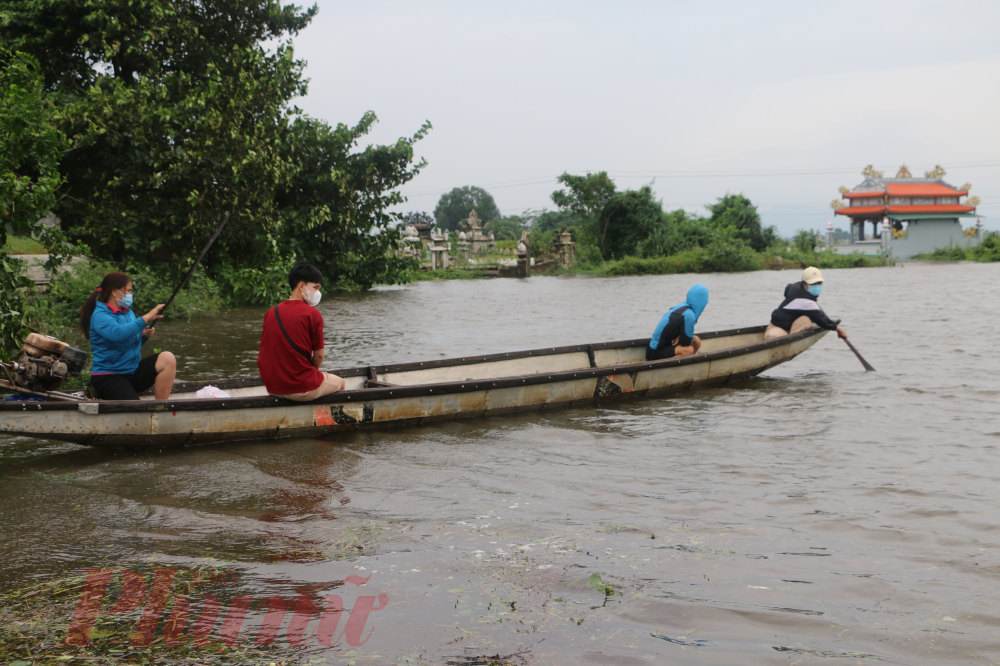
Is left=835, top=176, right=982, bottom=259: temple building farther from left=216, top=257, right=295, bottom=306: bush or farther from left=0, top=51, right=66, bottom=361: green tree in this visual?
left=0, top=51, right=66, bottom=361: green tree

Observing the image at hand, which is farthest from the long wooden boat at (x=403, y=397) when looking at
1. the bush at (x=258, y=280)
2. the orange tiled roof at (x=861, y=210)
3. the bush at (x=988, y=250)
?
the bush at (x=988, y=250)

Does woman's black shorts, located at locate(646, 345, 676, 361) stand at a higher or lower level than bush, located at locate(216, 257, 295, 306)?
lower

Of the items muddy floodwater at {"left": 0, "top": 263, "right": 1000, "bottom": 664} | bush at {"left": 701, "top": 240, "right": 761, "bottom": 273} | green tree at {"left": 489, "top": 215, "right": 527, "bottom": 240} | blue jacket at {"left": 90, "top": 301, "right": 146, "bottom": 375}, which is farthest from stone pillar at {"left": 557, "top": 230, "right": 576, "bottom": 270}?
blue jacket at {"left": 90, "top": 301, "right": 146, "bottom": 375}

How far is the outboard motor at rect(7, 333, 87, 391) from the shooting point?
576 centimetres

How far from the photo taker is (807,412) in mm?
7996

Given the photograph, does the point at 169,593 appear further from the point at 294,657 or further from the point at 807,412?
the point at 807,412

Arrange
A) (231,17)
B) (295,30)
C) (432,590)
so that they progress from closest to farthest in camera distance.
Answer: (432,590) → (231,17) → (295,30)

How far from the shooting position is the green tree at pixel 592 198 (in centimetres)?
4716

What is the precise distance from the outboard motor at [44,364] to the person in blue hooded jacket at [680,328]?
6.28m

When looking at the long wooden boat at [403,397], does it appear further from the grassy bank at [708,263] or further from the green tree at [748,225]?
the green tree at [748,225]

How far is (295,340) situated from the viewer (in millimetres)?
6164

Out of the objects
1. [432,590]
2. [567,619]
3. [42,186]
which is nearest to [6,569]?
[432,590]

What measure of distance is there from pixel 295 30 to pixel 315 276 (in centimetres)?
1035

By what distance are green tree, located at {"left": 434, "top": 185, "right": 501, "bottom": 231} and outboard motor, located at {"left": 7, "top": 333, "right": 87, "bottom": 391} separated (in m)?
90.1
